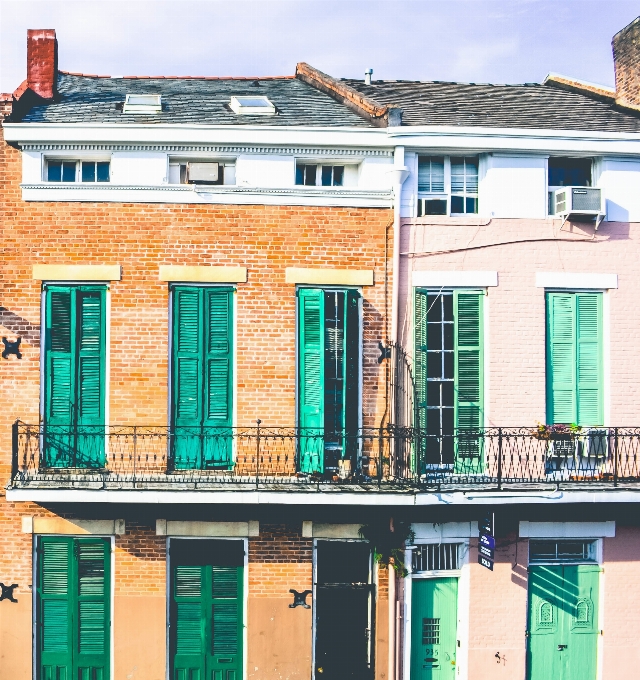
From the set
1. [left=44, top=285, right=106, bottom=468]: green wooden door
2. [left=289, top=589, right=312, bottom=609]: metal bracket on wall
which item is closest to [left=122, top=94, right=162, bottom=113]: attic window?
[left=44, top=285, right=106, bottom=468]: green wooden door

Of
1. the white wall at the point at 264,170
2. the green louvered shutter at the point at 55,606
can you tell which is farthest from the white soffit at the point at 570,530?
the green louvered shutter at the point at 55,606

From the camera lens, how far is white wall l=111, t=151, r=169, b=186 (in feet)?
38.2

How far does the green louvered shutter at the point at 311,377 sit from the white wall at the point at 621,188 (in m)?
4.90

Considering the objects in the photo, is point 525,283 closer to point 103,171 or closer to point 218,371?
point 218,371

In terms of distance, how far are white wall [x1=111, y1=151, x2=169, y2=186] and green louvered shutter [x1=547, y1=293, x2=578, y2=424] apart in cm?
645

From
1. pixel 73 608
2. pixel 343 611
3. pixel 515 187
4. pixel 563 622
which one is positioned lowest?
pixel 563 622

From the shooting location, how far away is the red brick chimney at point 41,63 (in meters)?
12.8

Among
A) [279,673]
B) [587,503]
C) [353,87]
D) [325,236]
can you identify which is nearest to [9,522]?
A: [279,673]

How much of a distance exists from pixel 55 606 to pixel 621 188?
1094 centimetres

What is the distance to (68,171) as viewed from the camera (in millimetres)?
11883

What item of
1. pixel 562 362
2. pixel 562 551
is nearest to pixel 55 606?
pixel 562 551

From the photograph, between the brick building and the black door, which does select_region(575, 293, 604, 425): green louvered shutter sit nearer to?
the brick building

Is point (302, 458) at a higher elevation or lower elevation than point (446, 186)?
lower

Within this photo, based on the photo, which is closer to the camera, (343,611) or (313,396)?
(313,396)
